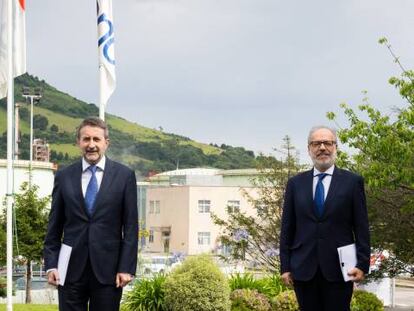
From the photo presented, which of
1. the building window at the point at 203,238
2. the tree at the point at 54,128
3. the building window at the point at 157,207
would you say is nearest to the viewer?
the building window at the point at 203,238

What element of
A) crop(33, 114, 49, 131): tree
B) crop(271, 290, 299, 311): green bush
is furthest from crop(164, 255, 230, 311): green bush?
crop(33, 114, 49, 131): tree

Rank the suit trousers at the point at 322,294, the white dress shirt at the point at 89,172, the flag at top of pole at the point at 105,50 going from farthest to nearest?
1. the flag at top of pole at the point at 105,50
2. the suit trousers at the point at 322,294
3. the white dress shirt at the point at 89,172

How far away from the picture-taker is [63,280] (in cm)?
639

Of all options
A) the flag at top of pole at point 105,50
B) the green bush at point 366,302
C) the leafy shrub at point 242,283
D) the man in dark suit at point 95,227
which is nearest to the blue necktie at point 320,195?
the man in dark suit at point 95,227

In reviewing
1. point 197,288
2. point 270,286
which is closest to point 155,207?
point 270,286

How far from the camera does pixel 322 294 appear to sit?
6.65 metres

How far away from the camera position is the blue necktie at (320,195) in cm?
665

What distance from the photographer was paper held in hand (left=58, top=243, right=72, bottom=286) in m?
6.39

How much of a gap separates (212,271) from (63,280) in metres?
8.99

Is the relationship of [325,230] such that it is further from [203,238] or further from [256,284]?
[203,238]

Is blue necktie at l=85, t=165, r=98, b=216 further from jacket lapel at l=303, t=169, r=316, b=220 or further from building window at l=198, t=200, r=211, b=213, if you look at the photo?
building window at l=198, t=200, r=211, b=213

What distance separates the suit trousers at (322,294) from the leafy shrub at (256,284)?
31.7 ft

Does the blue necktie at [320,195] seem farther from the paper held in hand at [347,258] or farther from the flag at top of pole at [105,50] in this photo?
the flag at top of pole at [105,50]

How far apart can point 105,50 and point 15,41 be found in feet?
8.08
